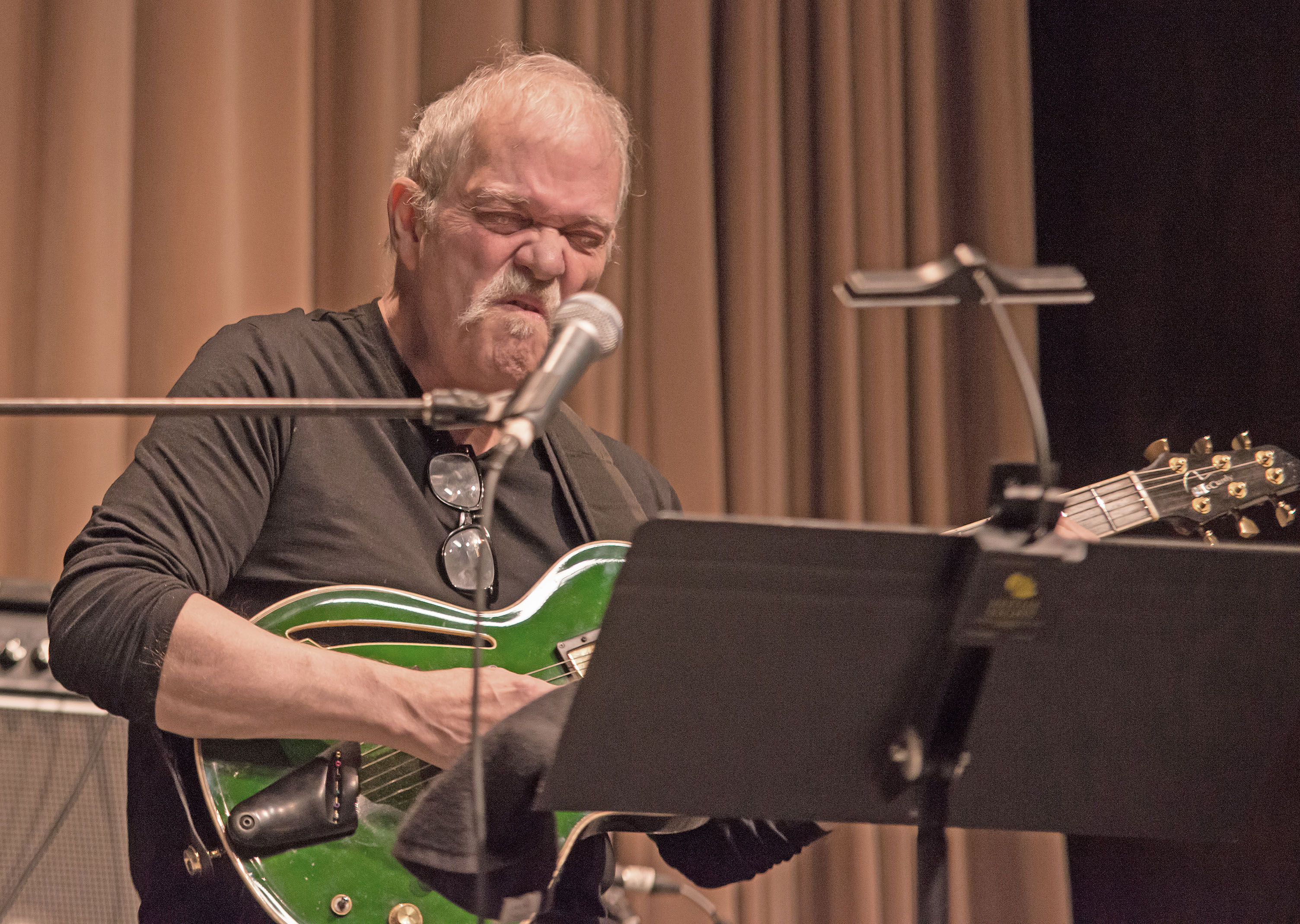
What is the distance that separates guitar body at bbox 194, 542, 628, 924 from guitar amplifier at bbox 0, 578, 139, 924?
432mm

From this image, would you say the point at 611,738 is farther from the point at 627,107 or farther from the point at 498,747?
the point at 627,107

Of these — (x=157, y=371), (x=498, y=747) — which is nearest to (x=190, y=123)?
(x=157, y=371)

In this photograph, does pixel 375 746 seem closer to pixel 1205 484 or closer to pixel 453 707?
pixel 453 707

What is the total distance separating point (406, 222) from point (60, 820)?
0.94 m

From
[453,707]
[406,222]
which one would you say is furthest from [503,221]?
[453,707]

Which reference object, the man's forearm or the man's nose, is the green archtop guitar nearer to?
the man's forearm

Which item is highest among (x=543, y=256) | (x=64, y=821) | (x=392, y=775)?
(x=543, y=256)

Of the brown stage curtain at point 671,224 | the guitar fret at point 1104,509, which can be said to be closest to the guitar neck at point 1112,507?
the guitar fret at point 1104,509

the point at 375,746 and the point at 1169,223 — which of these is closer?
the point at 375,746

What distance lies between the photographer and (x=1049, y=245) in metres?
3.06

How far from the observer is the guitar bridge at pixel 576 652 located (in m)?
1.60

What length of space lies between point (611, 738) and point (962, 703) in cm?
27

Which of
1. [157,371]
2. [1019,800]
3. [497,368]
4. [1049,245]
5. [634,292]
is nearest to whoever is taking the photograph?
[1019,800]

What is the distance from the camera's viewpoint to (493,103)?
72.5 inches
